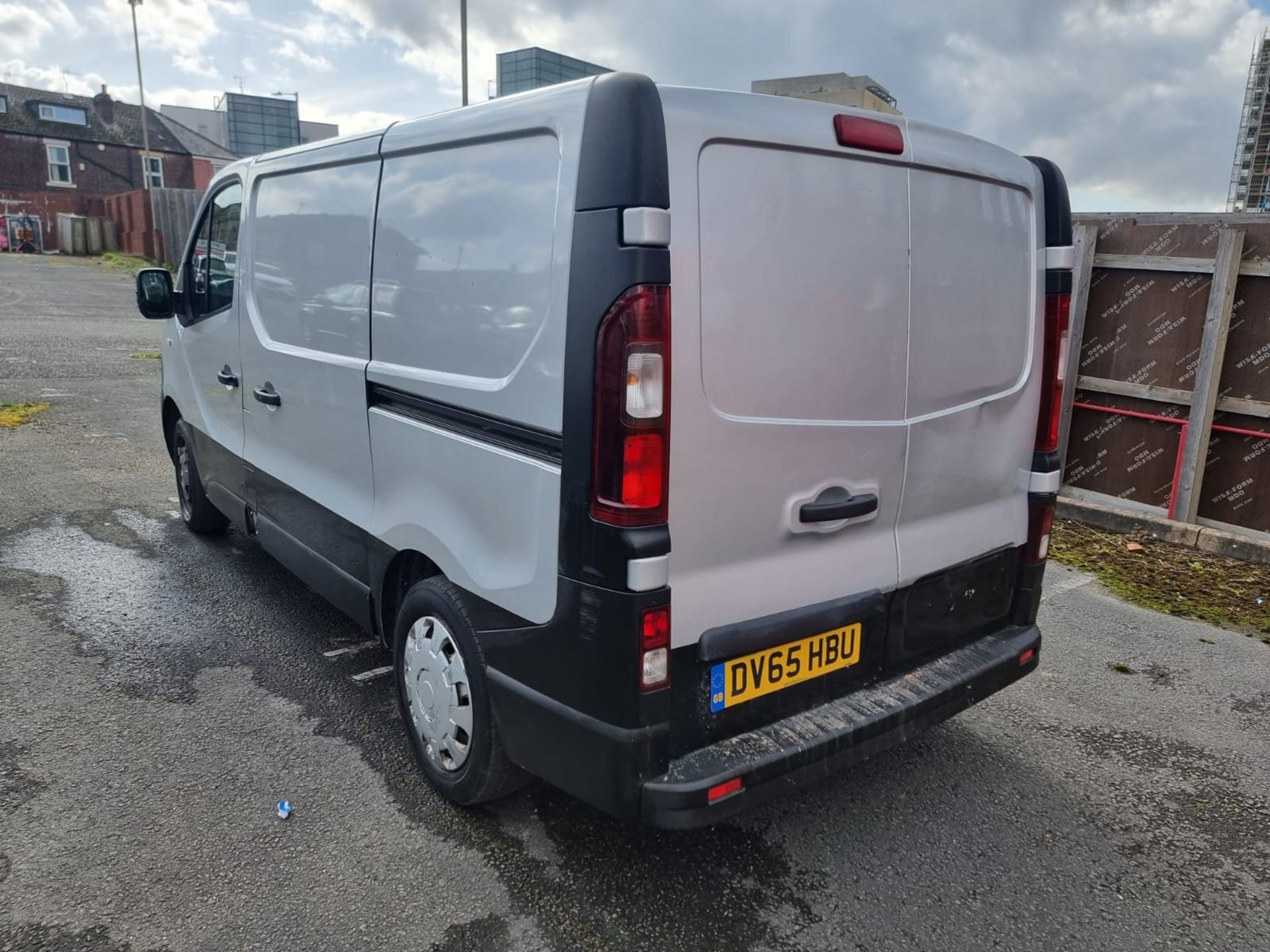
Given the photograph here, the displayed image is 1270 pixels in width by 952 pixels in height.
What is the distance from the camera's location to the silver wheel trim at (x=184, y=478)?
546cm

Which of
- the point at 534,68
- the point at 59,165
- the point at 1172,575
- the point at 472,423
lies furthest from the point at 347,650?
the point at 59,165

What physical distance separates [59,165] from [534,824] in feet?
191

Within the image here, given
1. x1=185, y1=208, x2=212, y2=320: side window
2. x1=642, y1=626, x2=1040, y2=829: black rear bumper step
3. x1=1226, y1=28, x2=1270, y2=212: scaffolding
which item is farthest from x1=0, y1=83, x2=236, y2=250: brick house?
x1=1226, y1=28, x2=1270, y2=212: scaffolding

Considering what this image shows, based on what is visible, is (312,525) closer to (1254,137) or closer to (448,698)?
(448,698)

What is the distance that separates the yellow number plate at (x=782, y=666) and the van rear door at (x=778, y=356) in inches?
2.2

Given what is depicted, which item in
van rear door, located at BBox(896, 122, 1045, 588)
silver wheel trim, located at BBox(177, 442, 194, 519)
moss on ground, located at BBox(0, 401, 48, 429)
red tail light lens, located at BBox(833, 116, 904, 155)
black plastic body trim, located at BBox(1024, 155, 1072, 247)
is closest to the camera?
red tail light lens, located at BBox(833, 116, 904, 155)

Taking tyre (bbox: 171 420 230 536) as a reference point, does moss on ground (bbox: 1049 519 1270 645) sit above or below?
below

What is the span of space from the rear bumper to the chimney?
61.2 m

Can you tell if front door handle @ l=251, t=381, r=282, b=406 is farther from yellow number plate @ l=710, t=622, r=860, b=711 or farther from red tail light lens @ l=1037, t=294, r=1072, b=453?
red tail light lens @ l=1037, t=294, r=1072, b=453

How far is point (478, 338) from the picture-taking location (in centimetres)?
247

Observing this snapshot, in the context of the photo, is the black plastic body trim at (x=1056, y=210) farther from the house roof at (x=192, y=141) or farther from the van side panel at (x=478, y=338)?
the house roof at (x=192, y=141)

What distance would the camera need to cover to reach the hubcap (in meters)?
5.46

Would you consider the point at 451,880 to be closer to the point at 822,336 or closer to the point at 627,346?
the point at 627,346

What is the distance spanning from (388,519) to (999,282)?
2.13 metres
